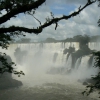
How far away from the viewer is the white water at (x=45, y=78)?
29.8 m

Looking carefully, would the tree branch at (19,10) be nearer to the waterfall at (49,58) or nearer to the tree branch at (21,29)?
the tree branch at (21,29)

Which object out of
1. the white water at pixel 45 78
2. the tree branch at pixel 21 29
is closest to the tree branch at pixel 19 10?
the tree branch at pixel 21 29

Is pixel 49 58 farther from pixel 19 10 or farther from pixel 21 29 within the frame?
pixel 19 10

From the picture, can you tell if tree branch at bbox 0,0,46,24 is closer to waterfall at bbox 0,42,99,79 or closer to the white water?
the white water

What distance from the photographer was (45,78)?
160ft

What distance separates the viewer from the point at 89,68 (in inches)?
1948

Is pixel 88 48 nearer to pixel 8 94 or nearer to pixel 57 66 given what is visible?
pixel 57 66

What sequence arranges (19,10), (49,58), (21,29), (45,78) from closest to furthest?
1. (19,10)
2. (21,29)
3. (45,78)
4. (49,58)

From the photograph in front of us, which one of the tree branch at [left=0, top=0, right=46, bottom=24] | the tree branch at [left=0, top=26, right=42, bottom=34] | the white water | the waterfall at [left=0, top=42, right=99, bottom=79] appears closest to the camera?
the tree branch at [left=0, top=0, right=46, bottom=24]

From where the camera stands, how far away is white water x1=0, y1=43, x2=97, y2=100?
97.9ft

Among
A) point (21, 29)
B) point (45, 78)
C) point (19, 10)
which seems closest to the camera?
point (19, 10)

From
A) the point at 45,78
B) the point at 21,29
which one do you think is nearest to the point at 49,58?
the point at 45,78

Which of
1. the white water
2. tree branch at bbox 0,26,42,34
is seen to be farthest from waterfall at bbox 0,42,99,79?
tree branch at bbox 0,26,42,34

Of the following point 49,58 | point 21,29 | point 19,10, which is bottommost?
point 49,58
